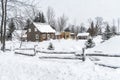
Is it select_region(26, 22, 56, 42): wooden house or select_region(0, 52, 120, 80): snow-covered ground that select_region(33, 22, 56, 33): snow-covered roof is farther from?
select_region(0, 52, 120, 80): snow-covered ground

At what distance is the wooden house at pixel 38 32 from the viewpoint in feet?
224

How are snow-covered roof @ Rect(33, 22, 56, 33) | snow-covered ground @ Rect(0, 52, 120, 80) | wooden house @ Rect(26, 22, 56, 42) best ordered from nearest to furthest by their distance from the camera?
snow-covered ground @ Rect(0, 52, 120, 80)
wooden house @ Rect(26, 22, 56, 42)
snow-covered roof @ Rect(33, 22, 56, 33)

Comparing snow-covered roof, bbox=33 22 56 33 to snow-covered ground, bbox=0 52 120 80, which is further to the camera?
snow-covered roof, bbox=33 22 56 33

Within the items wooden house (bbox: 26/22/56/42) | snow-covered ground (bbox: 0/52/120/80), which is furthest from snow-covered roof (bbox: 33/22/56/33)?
snow-covered ground (bbox: 0/52/120/80)

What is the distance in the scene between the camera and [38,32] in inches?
2692

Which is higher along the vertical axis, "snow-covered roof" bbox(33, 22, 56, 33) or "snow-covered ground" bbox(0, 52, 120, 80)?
"snow-covered roof" bbox(33, 22, 56, 33)

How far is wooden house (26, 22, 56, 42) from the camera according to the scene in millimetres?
68125

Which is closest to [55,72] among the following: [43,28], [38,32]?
[38,32]

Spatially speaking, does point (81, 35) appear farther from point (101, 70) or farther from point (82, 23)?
point (101, 70)

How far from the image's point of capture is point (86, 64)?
14.0 metres

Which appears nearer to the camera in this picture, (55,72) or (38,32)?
(55,72)

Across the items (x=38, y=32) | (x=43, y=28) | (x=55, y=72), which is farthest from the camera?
(x=43, y=28)

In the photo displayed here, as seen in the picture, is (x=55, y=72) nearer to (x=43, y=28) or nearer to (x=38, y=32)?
(x=38, y=32)

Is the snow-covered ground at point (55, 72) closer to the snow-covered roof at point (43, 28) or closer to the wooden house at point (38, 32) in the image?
the wooden house at point (38, 32)
